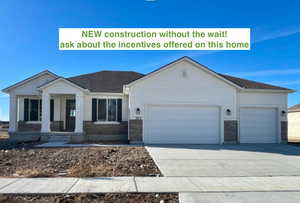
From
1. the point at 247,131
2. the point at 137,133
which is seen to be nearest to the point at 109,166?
the point at 137,133

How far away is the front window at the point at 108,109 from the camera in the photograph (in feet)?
55.8

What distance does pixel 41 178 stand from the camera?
22.1 ft

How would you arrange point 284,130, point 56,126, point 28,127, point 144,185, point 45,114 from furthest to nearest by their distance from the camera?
point 28,127 → point 56,126 → point 284,130 → point 45,114 → point 144,185

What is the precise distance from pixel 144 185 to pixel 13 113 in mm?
14572

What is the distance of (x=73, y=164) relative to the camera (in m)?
8.73

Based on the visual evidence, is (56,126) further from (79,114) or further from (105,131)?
(105,131)

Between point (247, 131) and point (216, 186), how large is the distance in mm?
10813

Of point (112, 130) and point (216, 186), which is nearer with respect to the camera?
point (216, 186)

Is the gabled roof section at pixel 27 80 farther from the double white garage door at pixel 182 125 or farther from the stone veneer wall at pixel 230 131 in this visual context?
the stone veneer wall at pixel 230 131

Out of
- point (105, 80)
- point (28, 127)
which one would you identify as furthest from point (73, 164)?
point (105, 80)

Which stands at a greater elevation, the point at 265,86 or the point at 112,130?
the point at 265,86

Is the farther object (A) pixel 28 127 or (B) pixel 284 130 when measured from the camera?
(A) pixel 28 127

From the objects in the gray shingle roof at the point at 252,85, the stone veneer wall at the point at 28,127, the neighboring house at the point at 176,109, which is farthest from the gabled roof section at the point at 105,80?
the gray shingle roof at the point at 252,85

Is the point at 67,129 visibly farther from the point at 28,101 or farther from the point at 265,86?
the point at 265,86
